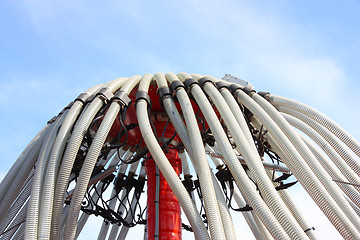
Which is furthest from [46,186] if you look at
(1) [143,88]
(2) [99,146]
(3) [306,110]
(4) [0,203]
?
(3) [306,110]

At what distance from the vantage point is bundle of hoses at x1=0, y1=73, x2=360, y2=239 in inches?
302

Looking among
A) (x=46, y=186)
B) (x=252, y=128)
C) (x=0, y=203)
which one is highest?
(x=252, y=128)

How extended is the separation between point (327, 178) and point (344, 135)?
232cm

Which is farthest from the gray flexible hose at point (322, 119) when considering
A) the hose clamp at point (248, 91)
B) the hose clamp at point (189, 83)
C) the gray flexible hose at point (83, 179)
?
the gray flexible hose at point (83, 179)

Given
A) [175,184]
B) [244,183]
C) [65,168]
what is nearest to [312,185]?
[244,183]

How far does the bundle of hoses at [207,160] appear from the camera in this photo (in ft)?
25.2

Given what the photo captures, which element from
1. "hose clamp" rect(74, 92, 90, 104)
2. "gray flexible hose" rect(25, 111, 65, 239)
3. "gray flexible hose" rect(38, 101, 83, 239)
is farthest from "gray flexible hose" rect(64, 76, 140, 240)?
"hose clamp" rect(74, 92, 90, 104)

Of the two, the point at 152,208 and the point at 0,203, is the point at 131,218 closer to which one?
the point at 152,208

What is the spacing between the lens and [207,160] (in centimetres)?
879

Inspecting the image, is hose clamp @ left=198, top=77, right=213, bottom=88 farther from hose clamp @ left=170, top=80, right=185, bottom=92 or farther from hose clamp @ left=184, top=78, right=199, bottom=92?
hose clamp @ left=170, top=80, right=185, bottom=92

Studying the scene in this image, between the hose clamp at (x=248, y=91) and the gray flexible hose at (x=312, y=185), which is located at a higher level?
the hose clamp at (x=248, y=91)

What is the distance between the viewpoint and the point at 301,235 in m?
6.75

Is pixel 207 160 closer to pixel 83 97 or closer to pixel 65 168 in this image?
pixel 65 168

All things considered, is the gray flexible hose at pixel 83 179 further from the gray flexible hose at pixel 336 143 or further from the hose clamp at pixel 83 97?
the gray flexible hose at pixel 336 143
